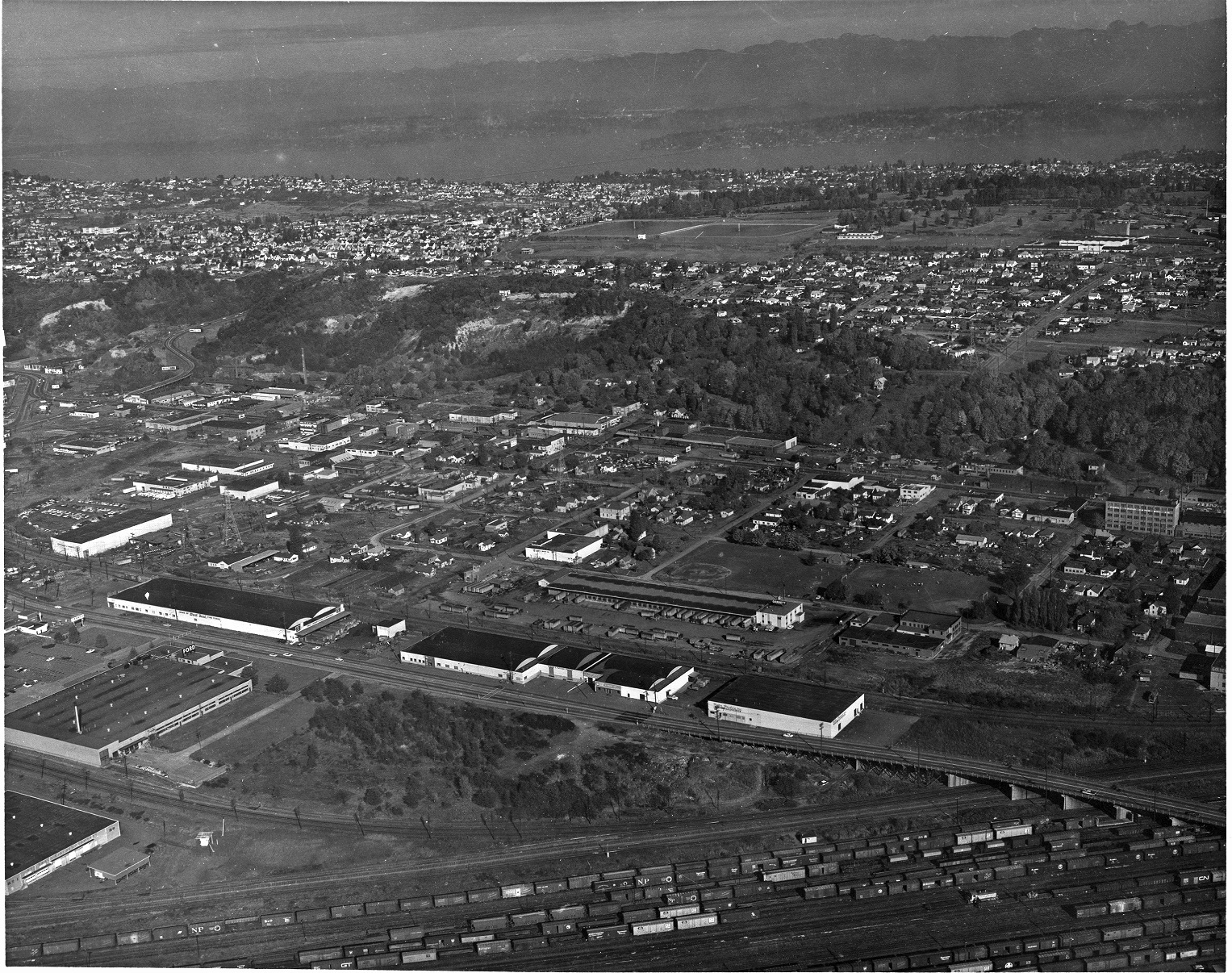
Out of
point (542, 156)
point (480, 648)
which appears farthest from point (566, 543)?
point (542, 156)

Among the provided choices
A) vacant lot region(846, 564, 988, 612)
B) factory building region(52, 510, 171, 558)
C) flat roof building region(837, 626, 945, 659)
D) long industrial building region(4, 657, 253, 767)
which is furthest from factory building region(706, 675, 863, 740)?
factory building region(52, 510, 171, 558)

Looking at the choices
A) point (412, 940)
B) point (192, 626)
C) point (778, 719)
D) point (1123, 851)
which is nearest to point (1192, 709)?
point (1123, 851)

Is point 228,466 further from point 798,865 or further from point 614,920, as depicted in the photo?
point 798,865

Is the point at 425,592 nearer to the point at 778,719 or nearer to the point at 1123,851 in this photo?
the point at 778,719

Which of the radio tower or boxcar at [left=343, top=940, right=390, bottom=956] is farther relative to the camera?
the radio tower

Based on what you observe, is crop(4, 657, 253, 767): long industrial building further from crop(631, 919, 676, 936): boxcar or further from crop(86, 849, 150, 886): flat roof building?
crop(631, 919, 676, 936): boxcar

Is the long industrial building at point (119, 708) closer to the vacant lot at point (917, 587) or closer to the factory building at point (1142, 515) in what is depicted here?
the vacant lot at point (917, 587)
